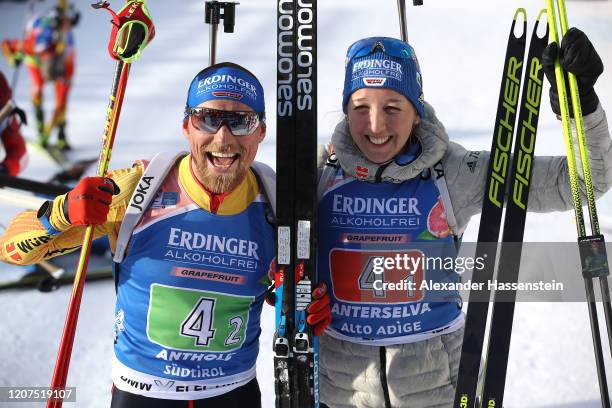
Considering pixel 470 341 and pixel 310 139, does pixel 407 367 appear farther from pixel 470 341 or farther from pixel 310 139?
pixel 310 139

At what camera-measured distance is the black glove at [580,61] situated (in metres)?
2.54

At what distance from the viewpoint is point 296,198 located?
282 centimetres

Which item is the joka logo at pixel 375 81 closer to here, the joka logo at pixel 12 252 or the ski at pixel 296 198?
the ski at pixel 296 198

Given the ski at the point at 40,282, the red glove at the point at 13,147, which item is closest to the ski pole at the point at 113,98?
the ski at the point at 40,282

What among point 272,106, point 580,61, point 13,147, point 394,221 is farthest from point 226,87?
point 272,106

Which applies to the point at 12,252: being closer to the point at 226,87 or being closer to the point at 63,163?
the point at 226,87

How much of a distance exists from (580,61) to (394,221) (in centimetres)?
84

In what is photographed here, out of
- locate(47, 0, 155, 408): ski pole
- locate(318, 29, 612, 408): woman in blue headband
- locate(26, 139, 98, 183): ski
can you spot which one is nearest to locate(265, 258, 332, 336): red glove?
locate(318, 29, 612, 408): woman in blue headband

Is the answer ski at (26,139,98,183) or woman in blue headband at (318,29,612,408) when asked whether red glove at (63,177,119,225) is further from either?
ski at (26,139,98,183)

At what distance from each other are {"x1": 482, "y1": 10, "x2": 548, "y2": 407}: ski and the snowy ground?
2.44 feet

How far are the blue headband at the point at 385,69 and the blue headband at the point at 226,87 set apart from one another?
342 mm

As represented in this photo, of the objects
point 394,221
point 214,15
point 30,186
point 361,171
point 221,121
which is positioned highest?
point 30,186

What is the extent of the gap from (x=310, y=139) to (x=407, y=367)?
91 centimetres

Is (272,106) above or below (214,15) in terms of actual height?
above
